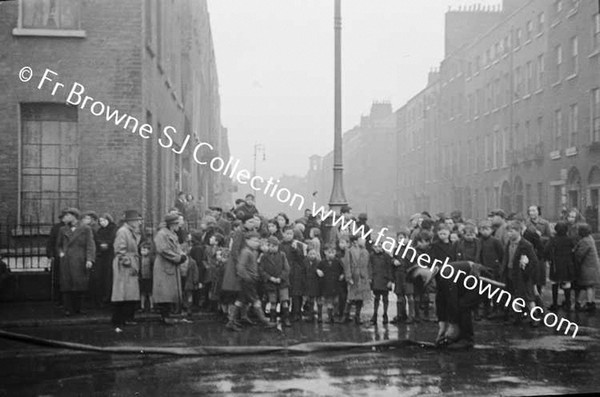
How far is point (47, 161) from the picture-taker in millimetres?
10766

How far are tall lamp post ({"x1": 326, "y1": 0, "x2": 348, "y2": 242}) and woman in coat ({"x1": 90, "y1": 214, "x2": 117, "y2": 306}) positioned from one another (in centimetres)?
359

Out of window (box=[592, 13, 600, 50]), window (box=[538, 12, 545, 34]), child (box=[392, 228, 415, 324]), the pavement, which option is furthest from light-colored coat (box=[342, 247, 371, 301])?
window (box=[592, 13, 600, 50])

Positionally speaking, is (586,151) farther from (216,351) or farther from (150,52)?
(150,52)

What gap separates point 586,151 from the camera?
9836 mm

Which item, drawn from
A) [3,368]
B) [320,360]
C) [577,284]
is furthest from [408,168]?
[3,368]

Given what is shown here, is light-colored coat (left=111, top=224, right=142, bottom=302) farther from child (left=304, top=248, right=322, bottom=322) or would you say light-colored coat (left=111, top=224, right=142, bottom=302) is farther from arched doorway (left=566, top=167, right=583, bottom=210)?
arched doorway (left=566, top=167, right=583, bottom=210)

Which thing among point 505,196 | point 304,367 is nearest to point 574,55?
point 505,196

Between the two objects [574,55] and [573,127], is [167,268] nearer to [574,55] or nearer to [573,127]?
[573,127]

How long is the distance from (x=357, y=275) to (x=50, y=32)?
6.27 meters

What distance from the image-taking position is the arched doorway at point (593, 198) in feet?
32.1

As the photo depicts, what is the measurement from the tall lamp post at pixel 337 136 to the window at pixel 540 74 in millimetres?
2928

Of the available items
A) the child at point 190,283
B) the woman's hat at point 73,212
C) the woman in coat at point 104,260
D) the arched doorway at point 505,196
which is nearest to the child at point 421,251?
the arched doorway at point 505,196

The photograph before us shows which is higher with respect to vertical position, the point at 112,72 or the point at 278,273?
the point at 112,72

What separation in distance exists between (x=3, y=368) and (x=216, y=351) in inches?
86.8
